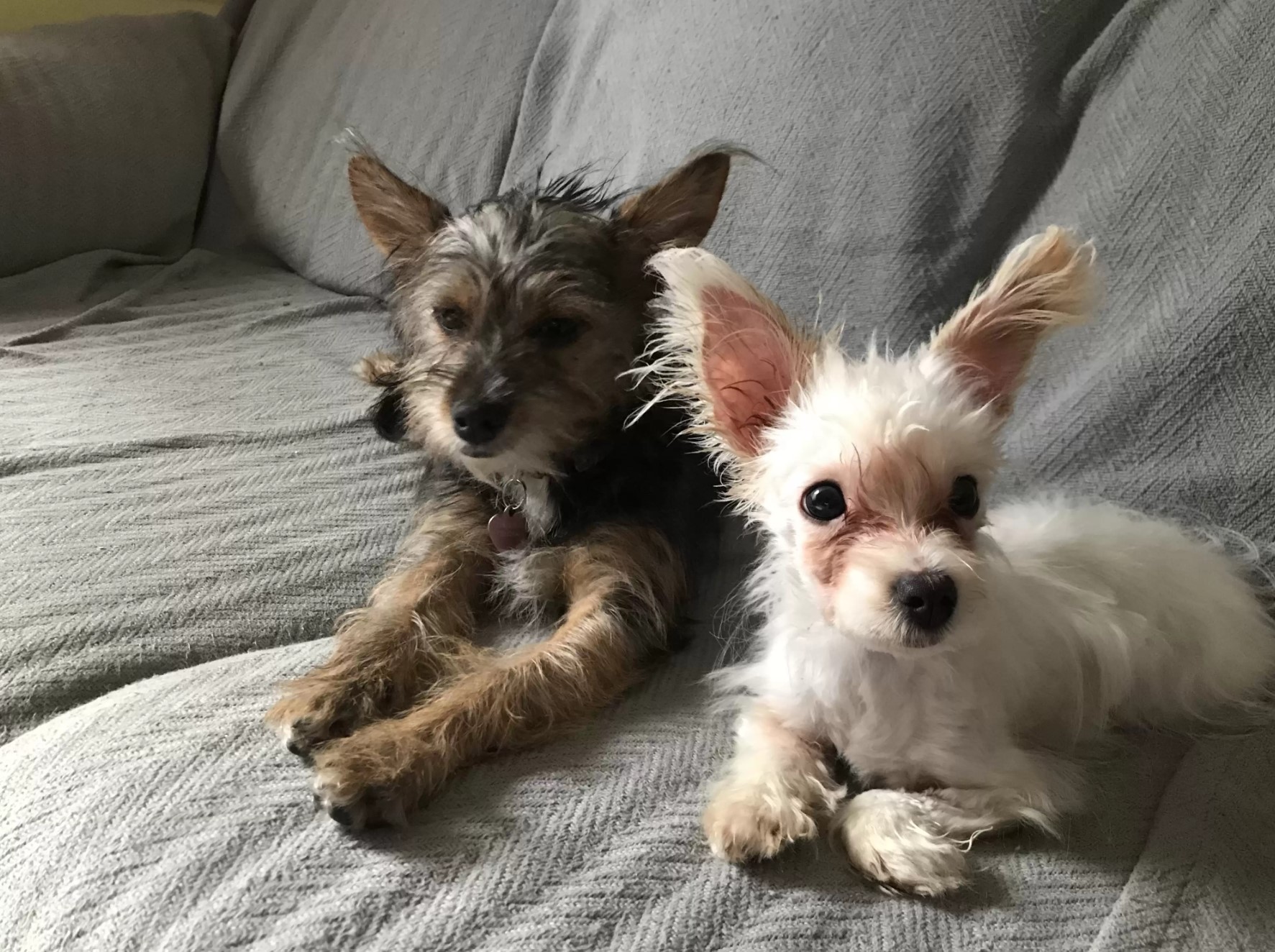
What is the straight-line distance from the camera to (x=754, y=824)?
1049 mm

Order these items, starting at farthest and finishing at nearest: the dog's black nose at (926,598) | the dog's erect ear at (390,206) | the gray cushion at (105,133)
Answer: the gray cushion at (105,133), the dog's erect ear at (390,206), the dog's black nose at (926,598)

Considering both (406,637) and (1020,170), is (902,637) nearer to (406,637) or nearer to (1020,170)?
(406,637)

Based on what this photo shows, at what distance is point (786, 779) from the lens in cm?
114

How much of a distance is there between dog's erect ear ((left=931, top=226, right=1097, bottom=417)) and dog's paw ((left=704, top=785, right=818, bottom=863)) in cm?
55

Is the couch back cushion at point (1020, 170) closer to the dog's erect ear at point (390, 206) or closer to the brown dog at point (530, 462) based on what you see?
the brown dog at point (530, 462)

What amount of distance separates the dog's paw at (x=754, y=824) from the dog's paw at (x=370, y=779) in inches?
14.3

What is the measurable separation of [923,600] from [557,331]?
2.86ft

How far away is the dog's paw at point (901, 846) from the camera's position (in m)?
1.01

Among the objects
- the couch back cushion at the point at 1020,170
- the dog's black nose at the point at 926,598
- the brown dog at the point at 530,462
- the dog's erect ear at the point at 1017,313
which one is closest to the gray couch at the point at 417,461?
the couch back cushion at the point at 1020,170

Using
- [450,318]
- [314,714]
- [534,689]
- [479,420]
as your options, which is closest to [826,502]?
[534,689]

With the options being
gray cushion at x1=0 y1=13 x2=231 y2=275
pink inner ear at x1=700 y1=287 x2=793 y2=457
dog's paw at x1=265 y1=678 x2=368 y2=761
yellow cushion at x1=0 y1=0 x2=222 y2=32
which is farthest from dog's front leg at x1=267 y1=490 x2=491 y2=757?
yellow cushion at x1=0 y1=0 x2=222 y2=32

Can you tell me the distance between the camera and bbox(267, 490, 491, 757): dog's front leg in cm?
127

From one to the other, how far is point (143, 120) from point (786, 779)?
2.95 meters

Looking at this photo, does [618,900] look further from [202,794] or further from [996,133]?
[996,133]
